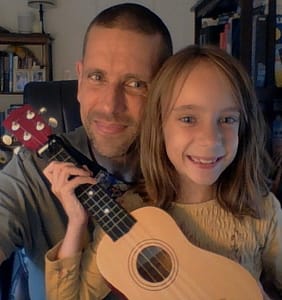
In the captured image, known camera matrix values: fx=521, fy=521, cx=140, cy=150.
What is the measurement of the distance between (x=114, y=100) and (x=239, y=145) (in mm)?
288

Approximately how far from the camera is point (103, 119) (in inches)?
45.6

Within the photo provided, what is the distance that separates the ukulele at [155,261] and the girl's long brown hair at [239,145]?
0.31 ft

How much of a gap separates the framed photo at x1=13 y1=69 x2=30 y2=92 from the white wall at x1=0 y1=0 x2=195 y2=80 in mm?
213

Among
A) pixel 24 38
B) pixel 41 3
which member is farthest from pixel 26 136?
pixel 41 3

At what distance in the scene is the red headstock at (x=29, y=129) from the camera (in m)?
1.06

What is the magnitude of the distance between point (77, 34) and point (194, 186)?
107 inches

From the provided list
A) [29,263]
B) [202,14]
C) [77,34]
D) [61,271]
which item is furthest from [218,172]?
[77,34]

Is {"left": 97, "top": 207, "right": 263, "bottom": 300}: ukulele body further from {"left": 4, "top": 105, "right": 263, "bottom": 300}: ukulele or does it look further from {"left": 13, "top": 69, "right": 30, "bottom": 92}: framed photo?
{"left": 13, "top": 69, "right": 30, "bottom": 92}: framed photo

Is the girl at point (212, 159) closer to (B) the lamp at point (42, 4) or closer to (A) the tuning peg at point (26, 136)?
(A) the tuning peg at point (26, 136)

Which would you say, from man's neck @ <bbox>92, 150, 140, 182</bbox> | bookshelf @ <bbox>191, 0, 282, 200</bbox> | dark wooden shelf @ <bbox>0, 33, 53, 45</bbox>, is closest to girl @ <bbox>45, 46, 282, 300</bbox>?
man's neck @ <bbox>92, 150, 140, 182</bbox>

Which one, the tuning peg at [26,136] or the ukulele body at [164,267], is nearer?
the ukulele body at [164,267]

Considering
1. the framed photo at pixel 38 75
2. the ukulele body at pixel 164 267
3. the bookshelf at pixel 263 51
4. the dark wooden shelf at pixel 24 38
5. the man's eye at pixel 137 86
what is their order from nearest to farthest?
the ukulele body at pixel 164 267 → the man's eye at pixel 137 86 → the bookshelf at pixel 263 51 → the dark wooden shelf at pixel 24 38 → the framed photo at pixel 38 75

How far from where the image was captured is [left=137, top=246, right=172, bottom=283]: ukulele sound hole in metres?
0.98

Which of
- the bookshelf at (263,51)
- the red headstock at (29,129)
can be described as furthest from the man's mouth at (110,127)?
the bookshelf at (263,51)
